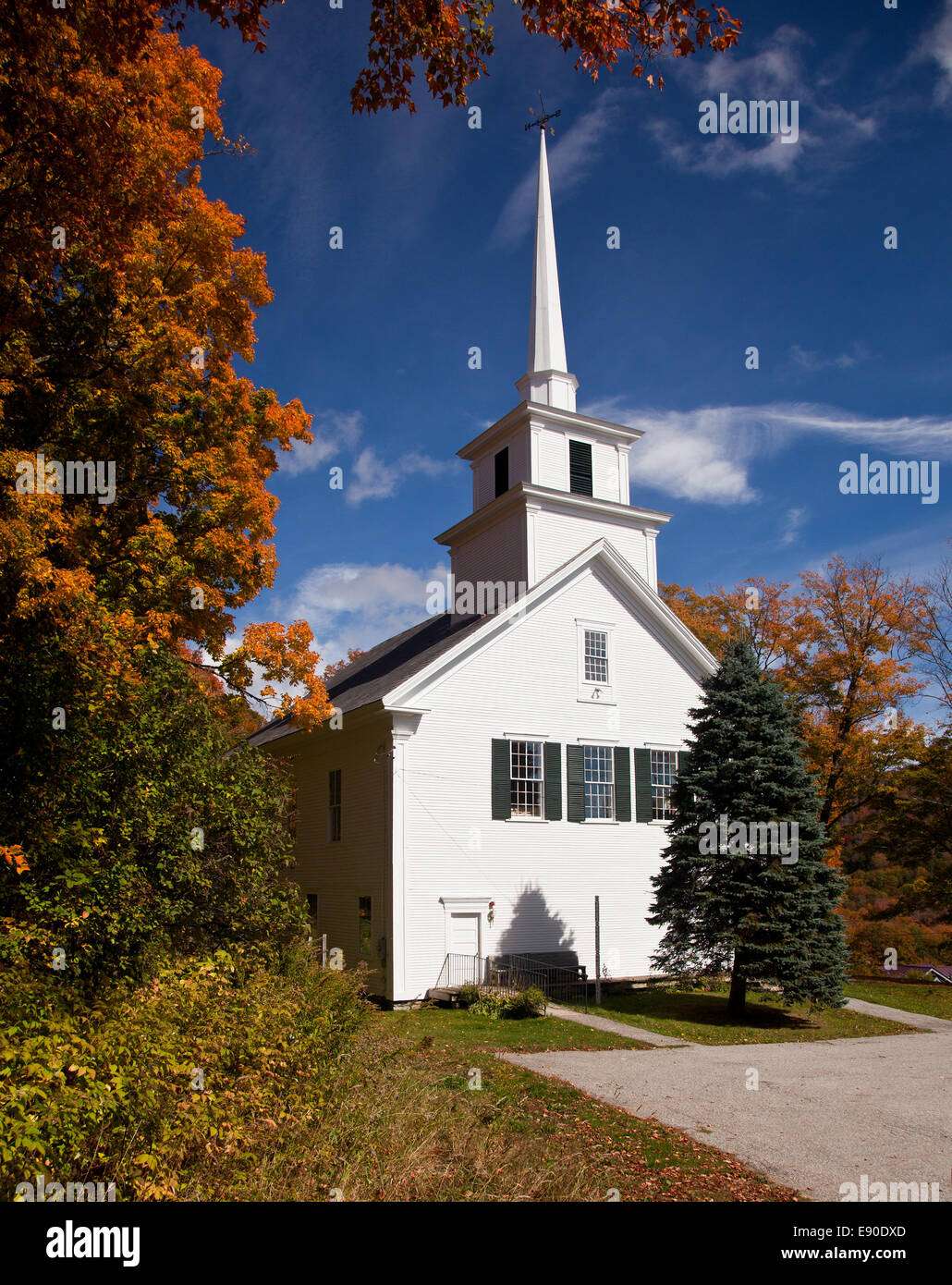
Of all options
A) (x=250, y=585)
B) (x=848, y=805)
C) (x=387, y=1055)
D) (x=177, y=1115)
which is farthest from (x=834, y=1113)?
(x=848, y=805)

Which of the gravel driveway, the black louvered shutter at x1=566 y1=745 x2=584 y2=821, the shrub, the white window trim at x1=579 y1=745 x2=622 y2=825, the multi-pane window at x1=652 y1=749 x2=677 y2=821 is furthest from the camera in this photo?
the multi-pane window at x1=652 y1=749 x2=677 y2=821

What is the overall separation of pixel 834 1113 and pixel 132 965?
24.8 ft

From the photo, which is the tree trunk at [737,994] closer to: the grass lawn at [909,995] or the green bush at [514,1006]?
the grass lawn at [909,995]

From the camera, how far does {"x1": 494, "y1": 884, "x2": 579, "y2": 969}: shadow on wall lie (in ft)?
62.8

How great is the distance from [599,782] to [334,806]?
6.20m

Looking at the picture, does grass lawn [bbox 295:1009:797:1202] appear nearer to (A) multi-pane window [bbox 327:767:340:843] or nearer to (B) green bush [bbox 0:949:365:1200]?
(B) green bush [bbox 0:949:365:1200]

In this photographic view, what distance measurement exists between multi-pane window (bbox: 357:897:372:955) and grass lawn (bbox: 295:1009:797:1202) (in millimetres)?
8070

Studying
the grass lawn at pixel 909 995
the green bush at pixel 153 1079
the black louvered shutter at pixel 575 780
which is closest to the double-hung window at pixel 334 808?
the black louvered shutter at pixel 575 780

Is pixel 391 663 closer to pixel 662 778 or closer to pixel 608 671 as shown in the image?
pixel 608 671

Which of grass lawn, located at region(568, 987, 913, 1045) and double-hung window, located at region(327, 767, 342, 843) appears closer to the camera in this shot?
grass lawn, located at region(568, 987, 913, 1045)

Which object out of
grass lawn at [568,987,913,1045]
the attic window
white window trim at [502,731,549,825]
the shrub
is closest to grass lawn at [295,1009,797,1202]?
the shrub

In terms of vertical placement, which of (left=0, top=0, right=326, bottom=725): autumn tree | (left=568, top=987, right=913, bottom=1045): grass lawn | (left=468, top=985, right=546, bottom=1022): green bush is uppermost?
(left=0, top=0, right=326, bottom=725): autumn tree
